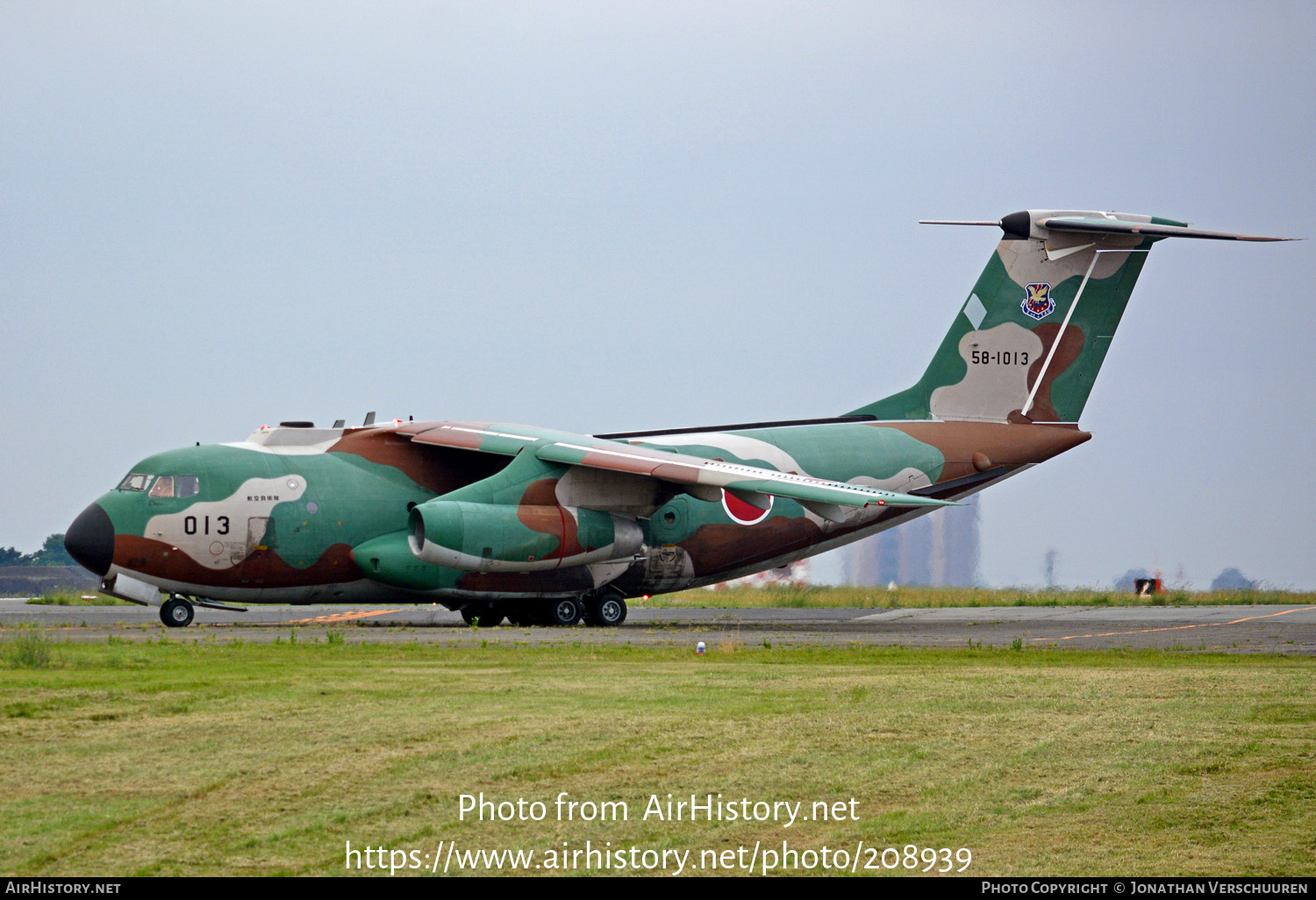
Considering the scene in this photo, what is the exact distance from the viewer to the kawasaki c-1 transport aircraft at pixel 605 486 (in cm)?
2258

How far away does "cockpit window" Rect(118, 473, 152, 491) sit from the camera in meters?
22.8

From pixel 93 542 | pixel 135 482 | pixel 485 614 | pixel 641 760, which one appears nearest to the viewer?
pixel 641 760

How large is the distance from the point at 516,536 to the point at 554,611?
7.35ft

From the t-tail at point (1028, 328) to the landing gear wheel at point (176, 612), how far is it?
1289 cm

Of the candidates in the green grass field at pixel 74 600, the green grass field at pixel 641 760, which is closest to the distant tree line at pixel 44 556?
the green grass field at pixel 74 600

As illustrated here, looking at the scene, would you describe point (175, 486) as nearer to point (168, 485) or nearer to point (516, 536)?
point (168, 485)

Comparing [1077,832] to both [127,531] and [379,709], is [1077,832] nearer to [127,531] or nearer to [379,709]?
[379,709]

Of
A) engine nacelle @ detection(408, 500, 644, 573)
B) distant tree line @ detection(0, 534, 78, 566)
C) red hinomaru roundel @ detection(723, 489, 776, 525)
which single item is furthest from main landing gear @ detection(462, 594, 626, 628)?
distant tree line @ detection(0, 534, 78, 566)

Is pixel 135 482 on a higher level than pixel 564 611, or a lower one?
higher

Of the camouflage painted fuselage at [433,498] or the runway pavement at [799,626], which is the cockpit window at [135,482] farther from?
the runway pavement at [799,626]

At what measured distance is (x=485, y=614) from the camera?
25250 millimetres

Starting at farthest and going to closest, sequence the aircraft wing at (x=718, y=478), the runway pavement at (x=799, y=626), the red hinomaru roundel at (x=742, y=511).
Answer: the red hinomaru roundel at (x=742, y=511), the aircraft wing at (x=718, y=478), the runway pavement at (x=799, y=626)

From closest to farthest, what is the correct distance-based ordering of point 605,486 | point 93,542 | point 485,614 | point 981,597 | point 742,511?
point 93,542, point 605,486, point 485,614, point 742,511, point 981,597

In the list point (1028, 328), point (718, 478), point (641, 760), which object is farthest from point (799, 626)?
point (641, 760)
